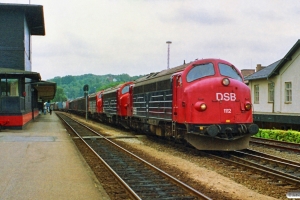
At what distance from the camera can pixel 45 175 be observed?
973cm

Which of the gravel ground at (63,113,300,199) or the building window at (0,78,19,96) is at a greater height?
the building window at (0,78,19,96)

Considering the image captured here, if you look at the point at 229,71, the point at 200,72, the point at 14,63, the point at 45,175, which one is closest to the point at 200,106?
the point at 200,72

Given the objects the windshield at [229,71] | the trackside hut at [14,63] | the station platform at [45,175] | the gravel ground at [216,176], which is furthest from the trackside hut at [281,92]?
the trackside hut at [14,63]

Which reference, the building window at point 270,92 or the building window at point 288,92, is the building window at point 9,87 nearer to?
the building window at point 288,92

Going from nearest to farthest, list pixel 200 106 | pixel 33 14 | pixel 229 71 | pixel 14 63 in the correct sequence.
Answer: pixel 200 106 < pixel 229 71 < pixel 14 63 < pixel 33 14

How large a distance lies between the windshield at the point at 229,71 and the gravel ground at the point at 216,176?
9.27 feet

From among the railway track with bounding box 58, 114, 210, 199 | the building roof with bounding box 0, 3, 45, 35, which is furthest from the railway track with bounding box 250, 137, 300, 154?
the building roof with bounding box 0, 3, 45, 35

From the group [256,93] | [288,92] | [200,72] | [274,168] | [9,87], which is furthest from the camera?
[256,93]

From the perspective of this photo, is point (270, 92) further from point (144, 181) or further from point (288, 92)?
point (144, 181)

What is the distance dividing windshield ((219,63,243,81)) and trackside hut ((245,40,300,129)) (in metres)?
8.24

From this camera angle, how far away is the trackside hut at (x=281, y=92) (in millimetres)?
22812

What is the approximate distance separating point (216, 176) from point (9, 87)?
1759 cm

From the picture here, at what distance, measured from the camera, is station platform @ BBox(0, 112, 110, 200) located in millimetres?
→ 7789

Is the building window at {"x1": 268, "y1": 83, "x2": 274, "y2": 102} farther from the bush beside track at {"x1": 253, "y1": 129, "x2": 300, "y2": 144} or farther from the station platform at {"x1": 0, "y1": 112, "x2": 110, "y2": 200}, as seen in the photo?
the station platform at {"x1": 0, "y1": 112, "x2": 110, "y2": 200}
